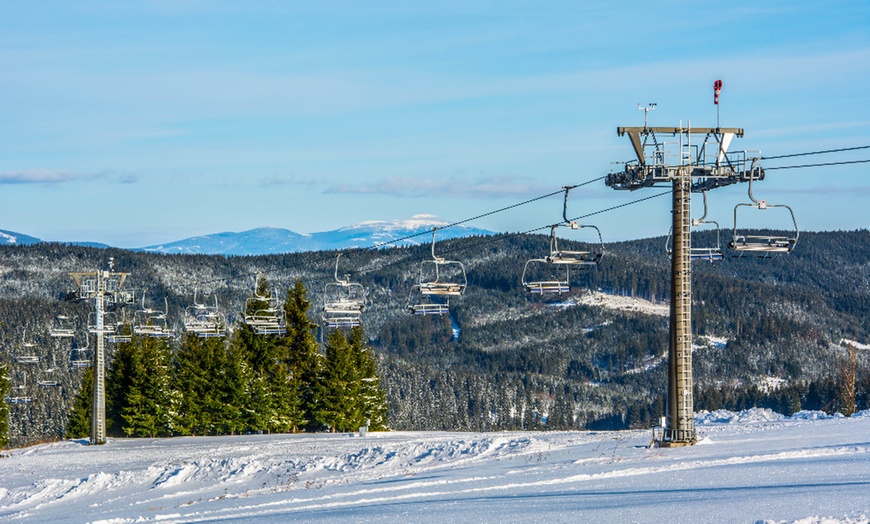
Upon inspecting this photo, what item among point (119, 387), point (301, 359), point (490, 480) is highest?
point (301, 359)

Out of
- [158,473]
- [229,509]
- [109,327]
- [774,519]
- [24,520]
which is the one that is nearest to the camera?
[774,519]

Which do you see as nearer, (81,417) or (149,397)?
(149,397)

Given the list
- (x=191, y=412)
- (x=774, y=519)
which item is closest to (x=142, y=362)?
(x=191, y=412)

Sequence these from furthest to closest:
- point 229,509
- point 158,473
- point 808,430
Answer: point 158,473
point 808,430
point 229,509

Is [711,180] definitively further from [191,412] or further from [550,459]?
[191,412]

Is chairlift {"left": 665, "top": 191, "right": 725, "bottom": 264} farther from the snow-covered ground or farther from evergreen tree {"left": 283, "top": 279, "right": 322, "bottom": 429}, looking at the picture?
evergreen tree {"left": 283, "top": 279, "right": 322, "bottom": 429}

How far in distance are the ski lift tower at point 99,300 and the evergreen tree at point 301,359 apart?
1120 cm

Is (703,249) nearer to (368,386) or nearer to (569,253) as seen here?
(569,253)

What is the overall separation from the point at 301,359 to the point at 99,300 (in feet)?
46.3

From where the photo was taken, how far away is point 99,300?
5484cm

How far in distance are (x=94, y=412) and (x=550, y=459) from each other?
3279cm

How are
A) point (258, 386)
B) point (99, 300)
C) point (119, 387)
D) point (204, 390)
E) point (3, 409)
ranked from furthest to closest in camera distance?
point (3, 409), point (119, 387), point (204, 390), point (258, 386), point (99, 300)


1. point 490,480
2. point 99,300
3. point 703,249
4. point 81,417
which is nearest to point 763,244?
point 703,249

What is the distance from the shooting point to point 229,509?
2652 centimetres
